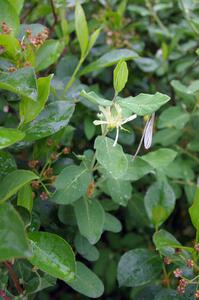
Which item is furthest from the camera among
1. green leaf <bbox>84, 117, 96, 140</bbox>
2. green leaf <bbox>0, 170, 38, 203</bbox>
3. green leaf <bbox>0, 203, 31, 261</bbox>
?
green leaf <bbox>84, 117, 96, 140</bbox>

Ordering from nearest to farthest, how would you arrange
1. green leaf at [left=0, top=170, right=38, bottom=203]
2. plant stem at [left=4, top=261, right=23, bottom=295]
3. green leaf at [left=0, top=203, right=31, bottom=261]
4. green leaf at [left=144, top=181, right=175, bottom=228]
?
green leaf at [left=0, top=203, right=31, bottom=261], green leaf at [left=0, top=170, right=38, bottom=203], plant stem at [left=4, top=261, right=23, bottom=295], green leaf at [left=144, top=181, right=175, bottom=228]

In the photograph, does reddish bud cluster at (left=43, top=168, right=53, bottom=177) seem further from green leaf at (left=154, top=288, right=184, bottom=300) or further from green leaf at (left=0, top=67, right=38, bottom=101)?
green leaf at (left=154, top=288, right=184, bottom=300)

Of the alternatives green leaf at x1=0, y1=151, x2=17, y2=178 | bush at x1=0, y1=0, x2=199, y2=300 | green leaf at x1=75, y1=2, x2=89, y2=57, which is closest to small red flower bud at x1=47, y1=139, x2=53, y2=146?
bush at x1=0, y1=0, x2=199, y2=300

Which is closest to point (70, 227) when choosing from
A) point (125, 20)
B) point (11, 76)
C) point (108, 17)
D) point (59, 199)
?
point (59, 199)

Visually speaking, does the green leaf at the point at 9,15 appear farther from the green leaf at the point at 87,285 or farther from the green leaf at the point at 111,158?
the green leaf at the point at 87,285

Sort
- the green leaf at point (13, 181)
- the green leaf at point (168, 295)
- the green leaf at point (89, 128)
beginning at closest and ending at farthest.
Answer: the green leaf at point (13, 181)
the green leaf at point (168, 295)
the green leaf at point (89, 128)

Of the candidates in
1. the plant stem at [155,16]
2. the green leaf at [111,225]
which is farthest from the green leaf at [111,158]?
the plant stem at [155,16]

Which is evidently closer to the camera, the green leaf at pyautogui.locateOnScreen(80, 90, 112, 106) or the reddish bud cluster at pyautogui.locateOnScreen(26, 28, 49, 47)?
the green leaf at pyautogui.locateOnScreen(80, 90, 112, 106)
